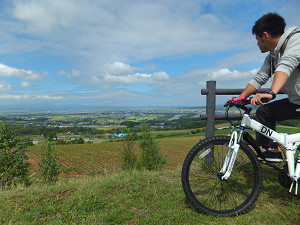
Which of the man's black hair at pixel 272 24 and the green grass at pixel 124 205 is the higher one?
the man's black hair at pixel 272 24

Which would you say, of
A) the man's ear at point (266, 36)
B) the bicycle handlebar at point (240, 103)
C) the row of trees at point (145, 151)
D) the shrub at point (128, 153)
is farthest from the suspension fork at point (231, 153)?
the row of trees at point (145, 151)

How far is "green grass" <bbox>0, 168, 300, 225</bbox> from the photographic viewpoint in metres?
2.28

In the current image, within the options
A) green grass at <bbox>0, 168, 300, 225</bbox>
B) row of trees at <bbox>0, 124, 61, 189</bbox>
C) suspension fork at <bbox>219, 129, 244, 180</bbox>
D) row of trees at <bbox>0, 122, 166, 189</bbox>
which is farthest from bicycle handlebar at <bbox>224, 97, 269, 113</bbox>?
row of trees at <bbox>0, 124, 61, 189</bbox>

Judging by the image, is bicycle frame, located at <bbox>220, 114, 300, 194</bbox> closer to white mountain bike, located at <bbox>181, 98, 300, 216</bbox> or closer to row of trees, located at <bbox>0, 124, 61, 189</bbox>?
white mountain bike, located at <bbox>181, 98, 300, 216</bbox>

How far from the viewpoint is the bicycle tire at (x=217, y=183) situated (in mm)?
2348

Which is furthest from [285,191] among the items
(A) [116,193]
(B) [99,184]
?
(B) [99,184]

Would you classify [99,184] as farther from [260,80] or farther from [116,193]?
[260,80]

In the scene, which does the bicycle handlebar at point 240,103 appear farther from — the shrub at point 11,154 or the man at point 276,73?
the shrub at point 11,154

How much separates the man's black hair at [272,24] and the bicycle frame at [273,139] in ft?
3.86

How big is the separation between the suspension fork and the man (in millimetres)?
473

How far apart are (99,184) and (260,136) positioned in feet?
9.36

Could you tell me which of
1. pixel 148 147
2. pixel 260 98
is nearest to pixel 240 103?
pixel 260 98

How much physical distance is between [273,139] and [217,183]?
1.03 m

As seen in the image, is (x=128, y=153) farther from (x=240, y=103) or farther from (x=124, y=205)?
(x=240, y=103)
